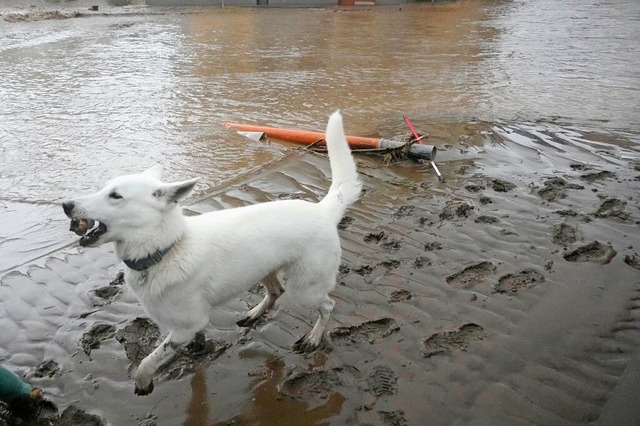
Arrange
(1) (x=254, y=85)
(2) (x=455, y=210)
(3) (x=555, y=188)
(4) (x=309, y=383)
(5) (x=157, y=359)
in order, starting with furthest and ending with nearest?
1. (1) (x=254, y=85)
2. (3) (x=555, y=188)
3. (2) (x=455, y=210)
4. (4) (x=309, y=383)
5. (5) (x=157, y=359)

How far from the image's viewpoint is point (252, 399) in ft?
12.1

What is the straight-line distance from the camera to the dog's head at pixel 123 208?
3285 mm

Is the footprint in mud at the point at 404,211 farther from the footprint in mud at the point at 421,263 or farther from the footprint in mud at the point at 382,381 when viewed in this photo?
the footprint in mud at the point at 382,381

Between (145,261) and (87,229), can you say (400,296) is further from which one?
(87,229)

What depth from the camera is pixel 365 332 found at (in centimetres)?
428

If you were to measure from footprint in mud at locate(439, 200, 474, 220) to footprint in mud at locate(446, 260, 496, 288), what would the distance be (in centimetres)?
102

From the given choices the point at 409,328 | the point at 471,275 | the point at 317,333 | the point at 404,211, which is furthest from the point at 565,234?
the point at 317,333

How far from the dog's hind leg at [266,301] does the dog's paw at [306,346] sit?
0.49m

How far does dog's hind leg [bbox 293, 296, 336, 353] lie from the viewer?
410 centimetres

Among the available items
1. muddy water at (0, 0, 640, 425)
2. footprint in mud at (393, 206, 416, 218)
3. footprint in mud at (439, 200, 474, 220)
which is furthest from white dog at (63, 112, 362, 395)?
footprint in mud at (439, 200, 474, 220)

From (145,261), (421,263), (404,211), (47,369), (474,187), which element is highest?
(145,261)

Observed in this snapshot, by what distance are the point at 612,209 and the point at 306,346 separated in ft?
13.4

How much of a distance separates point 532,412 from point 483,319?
3.30ft

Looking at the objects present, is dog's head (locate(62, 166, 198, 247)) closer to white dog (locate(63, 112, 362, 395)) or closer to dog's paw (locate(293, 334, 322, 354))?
white dog (locate(63, 112, 362, 395))
